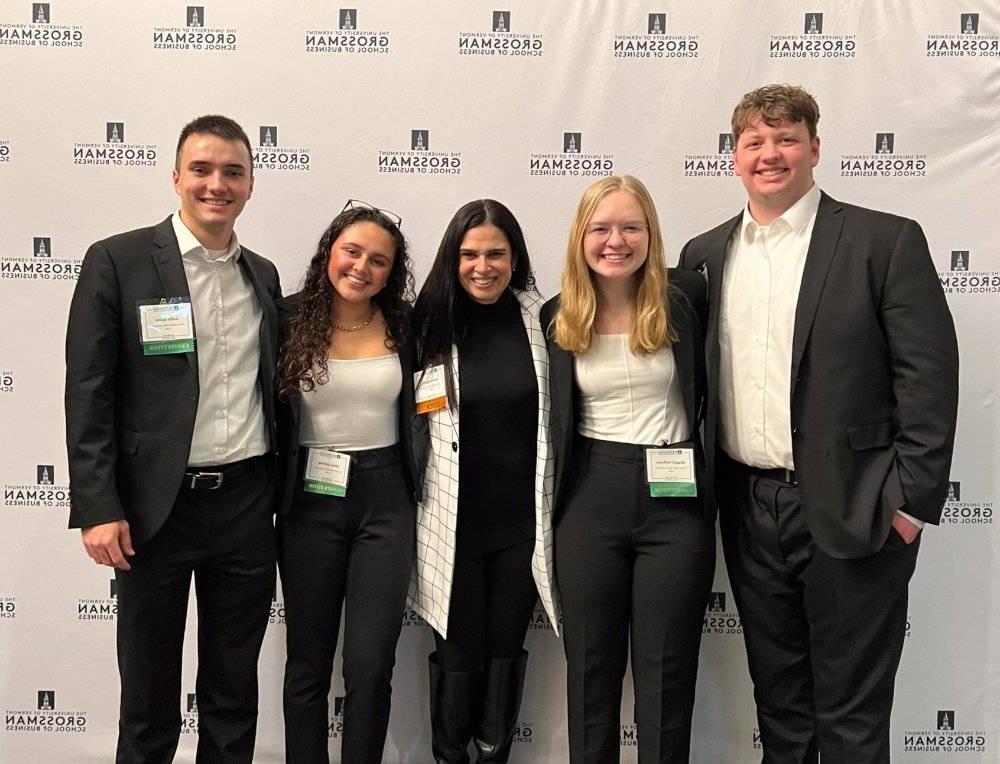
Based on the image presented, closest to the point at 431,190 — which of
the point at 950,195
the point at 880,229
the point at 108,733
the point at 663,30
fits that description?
the point at 663,30

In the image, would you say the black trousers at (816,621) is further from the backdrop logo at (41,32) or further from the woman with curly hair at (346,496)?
the backdrop logo at (41,32)

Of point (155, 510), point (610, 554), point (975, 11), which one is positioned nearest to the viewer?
point (155, 510)

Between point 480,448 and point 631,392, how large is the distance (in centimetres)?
45

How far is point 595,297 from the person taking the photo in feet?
6.95

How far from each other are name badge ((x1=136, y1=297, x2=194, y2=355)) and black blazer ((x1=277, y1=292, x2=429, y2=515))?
10.8 inches

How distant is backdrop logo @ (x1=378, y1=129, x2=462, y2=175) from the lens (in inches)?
103

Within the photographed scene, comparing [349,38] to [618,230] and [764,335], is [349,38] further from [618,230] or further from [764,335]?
[764,335]

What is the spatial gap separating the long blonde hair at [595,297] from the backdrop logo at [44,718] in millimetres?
2191

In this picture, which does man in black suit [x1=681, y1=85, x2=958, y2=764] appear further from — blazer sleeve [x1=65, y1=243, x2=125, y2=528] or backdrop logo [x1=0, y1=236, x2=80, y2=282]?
backdrop logo [x1=0, y1=236, x2=80, y2=282]

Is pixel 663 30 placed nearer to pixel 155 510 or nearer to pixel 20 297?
pixel 155 510

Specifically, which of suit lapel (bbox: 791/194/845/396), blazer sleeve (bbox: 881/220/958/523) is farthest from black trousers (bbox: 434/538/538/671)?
blazer sleeve (bbox: 881/220/958/523)

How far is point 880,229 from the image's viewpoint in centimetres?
190

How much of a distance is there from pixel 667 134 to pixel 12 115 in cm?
217

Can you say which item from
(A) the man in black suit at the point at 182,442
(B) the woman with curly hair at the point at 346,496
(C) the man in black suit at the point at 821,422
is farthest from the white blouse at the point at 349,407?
(C) the man in black suit at the point at 821,422
